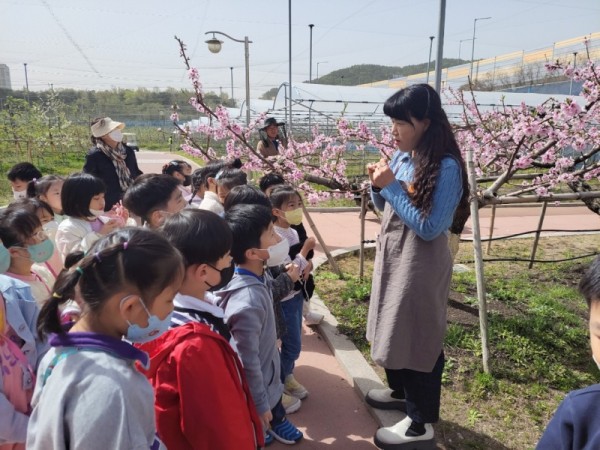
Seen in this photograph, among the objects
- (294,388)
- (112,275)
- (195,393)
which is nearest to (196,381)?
(195,393)

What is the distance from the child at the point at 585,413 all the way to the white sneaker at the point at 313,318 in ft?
9.22

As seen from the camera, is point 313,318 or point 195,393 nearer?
point 195,393

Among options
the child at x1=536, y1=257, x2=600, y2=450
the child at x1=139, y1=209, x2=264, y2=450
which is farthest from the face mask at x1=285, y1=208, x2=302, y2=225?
the child at x1=536, y1=257, x2=600, y2=450

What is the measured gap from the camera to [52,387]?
1031 millimetres

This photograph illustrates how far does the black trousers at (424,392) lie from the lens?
2230 mm

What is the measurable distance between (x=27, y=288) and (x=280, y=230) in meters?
1.52

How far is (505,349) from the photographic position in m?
3.37

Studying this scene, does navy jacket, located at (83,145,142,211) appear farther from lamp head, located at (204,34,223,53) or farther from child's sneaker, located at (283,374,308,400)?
lamp head, located at (204,34,223,53)

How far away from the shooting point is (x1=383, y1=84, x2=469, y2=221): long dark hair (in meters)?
2.01

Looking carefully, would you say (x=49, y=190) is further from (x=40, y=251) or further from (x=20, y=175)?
(x=20, y=175)

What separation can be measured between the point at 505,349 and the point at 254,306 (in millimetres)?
2477

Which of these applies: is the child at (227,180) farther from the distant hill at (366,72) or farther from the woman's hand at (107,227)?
the distant hill at (366,72)

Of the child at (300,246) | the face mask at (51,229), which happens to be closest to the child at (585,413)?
the child at (300,246)

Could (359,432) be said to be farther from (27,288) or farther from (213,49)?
(213,49)
